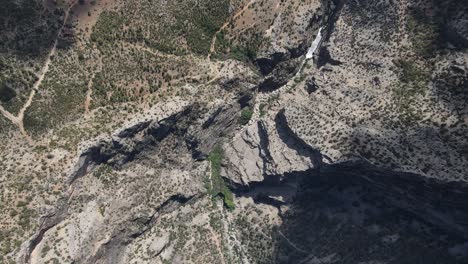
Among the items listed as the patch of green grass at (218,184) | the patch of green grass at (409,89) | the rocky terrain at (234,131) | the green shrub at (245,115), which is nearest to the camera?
the rocky terrain at (234,131)

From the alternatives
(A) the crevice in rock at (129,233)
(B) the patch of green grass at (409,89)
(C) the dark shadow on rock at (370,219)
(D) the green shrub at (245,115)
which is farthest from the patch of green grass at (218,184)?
(B) the patch of green grass at (409,89)

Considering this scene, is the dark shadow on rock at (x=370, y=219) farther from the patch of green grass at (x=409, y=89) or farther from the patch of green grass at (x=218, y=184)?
the patch of green grass at (x=218, y=184)

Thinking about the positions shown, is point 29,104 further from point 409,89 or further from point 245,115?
point 409,89

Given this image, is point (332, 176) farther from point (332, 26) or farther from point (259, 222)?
point (332, 26)

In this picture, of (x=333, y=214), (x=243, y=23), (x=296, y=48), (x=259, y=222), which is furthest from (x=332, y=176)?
(x=243, y=23)

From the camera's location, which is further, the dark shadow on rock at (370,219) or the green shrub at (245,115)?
the green shrub at (245,115)

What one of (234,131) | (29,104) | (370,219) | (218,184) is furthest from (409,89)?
(29,104)

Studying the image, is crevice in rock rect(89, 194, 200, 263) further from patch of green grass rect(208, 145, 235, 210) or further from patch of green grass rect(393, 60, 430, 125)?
patch of green grass rect(393, 60, 430, 125)

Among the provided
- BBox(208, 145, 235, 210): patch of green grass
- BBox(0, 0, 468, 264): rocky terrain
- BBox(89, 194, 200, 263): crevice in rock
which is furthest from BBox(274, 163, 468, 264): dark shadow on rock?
BBox(89, 194, 200, 263): crevice in rock
